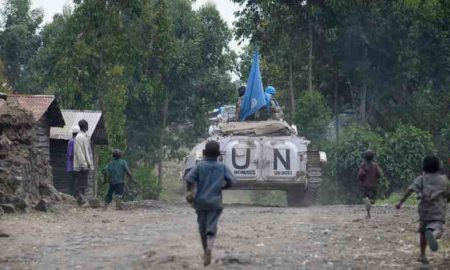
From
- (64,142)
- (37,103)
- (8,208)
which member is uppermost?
(37,103)

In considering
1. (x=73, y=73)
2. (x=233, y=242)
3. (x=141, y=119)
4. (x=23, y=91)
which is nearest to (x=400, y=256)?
(x=233, y=242)

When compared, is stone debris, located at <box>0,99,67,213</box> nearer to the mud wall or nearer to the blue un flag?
the mud wall

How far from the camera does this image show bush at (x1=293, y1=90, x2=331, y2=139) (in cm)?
3206

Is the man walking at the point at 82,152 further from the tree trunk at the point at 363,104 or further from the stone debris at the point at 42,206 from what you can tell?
the tree trunk at the point at 363,104

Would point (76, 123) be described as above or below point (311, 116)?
below

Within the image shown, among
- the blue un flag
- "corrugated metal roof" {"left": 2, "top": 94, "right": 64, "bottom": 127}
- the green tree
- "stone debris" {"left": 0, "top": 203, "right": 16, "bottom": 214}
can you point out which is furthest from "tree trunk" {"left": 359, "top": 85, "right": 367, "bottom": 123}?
"stone debris" {"left": 0, "top": 203, "right": 16, "bottom": 214}

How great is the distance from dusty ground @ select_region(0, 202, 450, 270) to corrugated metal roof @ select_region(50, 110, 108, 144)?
11.8m

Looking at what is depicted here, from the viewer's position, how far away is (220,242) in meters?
11.2

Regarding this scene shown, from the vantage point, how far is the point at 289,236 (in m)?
12.0

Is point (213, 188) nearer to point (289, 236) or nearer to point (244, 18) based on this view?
point (289, 236)

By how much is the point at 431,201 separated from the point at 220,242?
2.95 metres

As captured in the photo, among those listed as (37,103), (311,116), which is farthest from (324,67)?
(37,103)

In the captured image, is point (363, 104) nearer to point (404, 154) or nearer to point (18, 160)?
point (404, 154)

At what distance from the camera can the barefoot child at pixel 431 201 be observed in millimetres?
9281
